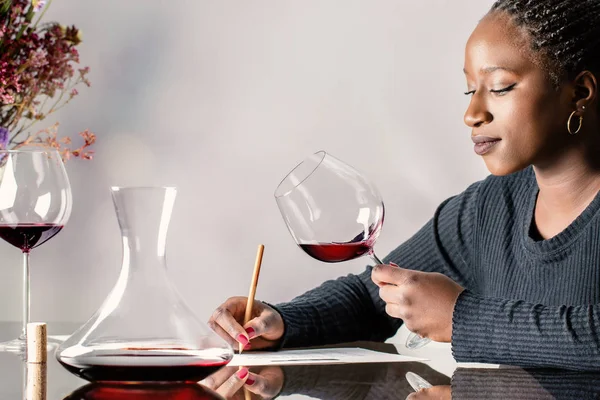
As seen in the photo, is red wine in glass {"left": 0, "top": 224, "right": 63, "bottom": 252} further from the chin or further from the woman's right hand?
the chin

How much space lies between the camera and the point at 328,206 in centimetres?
115

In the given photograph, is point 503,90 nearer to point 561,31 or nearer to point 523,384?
point 561,31

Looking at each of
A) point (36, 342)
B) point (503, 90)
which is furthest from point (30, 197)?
point (503, 90)

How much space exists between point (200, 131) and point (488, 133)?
147cm

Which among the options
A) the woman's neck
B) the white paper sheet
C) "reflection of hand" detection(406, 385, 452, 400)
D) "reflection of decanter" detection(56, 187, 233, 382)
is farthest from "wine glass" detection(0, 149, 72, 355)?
the woman's neck

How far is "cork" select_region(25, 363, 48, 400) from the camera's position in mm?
857

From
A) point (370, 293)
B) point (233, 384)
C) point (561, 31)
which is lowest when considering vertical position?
point (370, 293)

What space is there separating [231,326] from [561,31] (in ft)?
2.29

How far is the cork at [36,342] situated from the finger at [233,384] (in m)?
0.20

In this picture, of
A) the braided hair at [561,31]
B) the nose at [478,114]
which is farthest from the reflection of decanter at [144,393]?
the braided hair at [561,31]

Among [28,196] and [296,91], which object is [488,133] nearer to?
[28,196]

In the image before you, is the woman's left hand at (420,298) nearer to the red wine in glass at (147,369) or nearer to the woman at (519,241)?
the woman at (519,241)

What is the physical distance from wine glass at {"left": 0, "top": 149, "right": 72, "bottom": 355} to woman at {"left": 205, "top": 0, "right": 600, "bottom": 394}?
10.6 inches

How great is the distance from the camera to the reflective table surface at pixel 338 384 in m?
0.83
